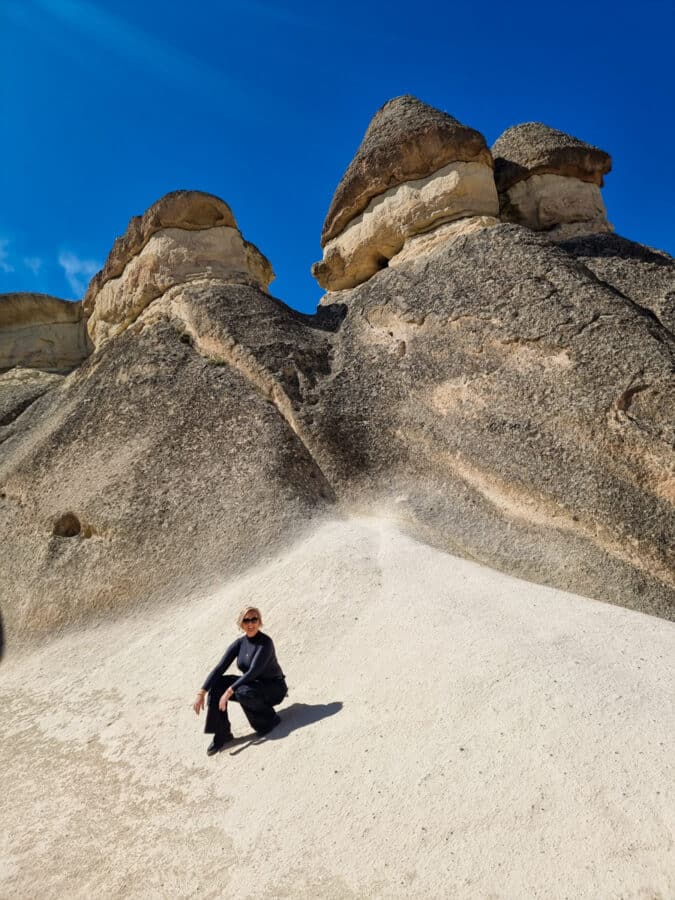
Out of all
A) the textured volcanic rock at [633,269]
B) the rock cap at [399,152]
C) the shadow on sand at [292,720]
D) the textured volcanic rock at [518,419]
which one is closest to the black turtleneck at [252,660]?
the shadow on sand at [292,720]

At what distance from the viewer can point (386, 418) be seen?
8.13 metres

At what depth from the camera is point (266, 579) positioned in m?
6.31

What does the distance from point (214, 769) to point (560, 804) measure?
2116 mm

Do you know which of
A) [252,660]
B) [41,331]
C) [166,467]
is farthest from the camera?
[41,331]

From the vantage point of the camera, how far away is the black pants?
4312 millimetres

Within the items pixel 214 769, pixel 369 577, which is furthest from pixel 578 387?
pixel 214 769

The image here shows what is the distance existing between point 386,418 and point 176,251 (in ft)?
15.6

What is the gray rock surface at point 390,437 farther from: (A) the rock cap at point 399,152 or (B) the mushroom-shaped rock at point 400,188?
(A) the rock cap at point 399,152

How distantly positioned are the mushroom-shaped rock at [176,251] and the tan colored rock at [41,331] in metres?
4.49

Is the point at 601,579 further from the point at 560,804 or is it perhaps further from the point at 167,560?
the point at 167,560

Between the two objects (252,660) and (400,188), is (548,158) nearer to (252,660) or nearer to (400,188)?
(400,188)

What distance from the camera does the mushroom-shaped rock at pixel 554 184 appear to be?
35.1ft

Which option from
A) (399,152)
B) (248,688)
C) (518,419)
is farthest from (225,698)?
(399,152)

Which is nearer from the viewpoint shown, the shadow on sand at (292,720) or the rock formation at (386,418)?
the shadow on sand at (292,720)
